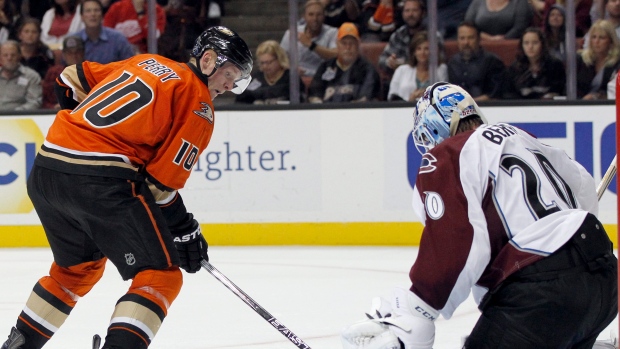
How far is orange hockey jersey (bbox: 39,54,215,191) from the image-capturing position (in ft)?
8.52

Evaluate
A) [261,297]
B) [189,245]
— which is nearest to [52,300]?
[189,245]

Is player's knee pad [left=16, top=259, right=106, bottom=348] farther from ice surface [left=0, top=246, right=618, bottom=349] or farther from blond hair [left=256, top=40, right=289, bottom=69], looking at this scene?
blond hair [left=256, top=40, right=289, bottom=69]

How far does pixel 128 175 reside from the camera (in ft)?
8.51

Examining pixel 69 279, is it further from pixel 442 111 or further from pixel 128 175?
pixel 442 111

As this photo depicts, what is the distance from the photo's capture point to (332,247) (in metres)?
5.95

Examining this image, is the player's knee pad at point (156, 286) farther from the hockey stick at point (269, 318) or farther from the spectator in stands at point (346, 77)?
the spectator in stands at point (346, 77)

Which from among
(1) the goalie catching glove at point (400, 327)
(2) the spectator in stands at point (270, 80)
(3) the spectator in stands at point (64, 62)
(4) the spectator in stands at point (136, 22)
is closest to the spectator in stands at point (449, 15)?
(2) the spectator in stands at point (270, 80)

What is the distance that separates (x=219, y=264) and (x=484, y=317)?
3471 mm

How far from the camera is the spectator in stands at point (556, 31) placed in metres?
5.95

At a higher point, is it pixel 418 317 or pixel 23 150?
pixel 418 317

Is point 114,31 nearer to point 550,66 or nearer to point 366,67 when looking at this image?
point 366,67

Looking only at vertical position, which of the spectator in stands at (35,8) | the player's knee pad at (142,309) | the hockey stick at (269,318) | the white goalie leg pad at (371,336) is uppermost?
the spectator in stands at (35,8)

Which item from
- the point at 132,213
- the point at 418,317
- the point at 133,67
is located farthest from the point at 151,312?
the point at 418,317

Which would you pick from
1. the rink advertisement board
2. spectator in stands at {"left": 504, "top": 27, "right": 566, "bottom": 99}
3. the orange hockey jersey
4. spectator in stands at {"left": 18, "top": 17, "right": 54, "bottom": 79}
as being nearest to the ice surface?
the rink advertisement board
